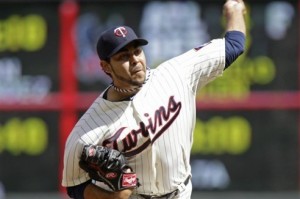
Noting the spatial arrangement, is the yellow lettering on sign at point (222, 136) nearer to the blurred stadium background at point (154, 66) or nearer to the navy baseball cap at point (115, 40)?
the blurred stadium background at point (154, 66)

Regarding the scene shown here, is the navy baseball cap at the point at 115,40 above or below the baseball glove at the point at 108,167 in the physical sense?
above

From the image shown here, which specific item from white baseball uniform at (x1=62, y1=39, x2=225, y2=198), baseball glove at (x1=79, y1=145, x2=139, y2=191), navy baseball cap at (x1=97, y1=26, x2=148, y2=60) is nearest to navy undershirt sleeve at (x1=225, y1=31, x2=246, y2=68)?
white baseball uniform at (x1=62, y1=39, x2=225, y2=198)

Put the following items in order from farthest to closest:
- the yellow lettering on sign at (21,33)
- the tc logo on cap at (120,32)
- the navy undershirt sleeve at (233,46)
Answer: the yellow lettering on sign at (21,33) → the navy undershirt sleeve at (233,46) → the tc logo on cap at (120,32)

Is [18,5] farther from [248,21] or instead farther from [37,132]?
[248,21]

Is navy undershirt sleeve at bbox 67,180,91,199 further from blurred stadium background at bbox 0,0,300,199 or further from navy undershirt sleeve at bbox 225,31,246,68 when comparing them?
blurred stadium background at bbox 0,0,300,199

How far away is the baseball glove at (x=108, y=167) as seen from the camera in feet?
17.4

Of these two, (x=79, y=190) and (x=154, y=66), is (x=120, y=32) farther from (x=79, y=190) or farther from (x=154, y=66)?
(x=154, y=66)

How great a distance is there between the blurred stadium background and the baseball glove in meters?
3.82

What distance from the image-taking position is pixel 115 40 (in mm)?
5410

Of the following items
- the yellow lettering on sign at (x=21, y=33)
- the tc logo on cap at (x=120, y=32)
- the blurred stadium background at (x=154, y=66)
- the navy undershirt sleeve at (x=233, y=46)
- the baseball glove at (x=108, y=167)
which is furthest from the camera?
the yellow lettering on sign at (x=21, y=33)

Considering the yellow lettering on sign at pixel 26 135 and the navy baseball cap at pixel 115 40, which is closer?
the navy baseball cap at pixel 115 40

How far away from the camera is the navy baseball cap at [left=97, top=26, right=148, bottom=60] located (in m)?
5.40

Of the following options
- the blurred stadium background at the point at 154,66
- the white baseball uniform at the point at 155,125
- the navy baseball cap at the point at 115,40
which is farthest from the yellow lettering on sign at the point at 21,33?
the navy baseball cap at the point at 115,40

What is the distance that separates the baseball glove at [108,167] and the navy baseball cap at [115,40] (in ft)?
1.54
